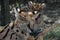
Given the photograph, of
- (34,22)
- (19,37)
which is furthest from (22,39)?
(34,22)

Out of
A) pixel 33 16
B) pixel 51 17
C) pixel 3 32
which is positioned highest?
pixel 33 16

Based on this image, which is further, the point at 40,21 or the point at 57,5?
the point at 57,5

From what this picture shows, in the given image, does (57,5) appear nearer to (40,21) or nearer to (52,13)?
(52,13)

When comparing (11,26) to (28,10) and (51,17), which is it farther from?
(51,17)

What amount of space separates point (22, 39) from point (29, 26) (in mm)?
190

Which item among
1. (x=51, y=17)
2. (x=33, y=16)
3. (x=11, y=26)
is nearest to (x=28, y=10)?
(x=33, y=16)

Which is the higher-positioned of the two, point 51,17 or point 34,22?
point 34,22

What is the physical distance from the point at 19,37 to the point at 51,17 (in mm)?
2391

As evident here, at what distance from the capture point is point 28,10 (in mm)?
3170

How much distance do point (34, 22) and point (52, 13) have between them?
2.41 meters

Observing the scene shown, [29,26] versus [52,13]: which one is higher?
[29,26]

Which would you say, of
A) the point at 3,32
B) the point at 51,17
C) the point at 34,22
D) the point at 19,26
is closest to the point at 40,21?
the point at 34,22

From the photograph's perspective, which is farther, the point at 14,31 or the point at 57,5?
the point at 57,5

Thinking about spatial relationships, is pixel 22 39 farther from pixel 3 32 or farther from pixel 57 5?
pixel 57 5
